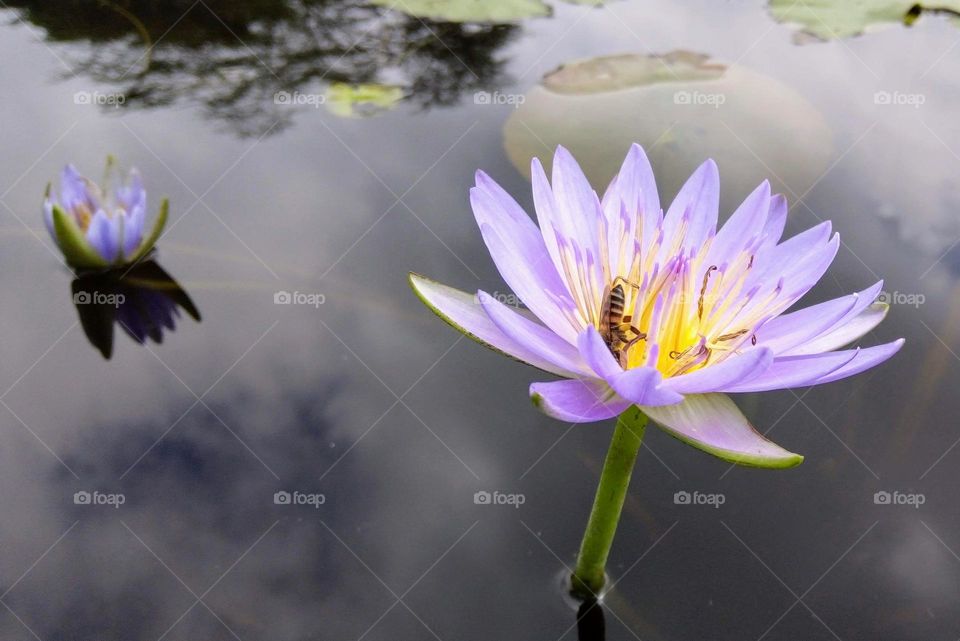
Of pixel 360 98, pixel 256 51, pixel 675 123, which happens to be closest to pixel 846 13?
pixel 675 123

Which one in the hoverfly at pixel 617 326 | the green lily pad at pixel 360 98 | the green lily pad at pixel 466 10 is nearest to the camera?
the hoverfly at pixel 617 326

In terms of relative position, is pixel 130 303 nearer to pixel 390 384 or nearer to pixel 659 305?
pixel 390 384

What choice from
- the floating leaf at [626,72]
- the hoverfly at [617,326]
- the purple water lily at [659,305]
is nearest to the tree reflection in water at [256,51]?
the floating leaf at [626,72]

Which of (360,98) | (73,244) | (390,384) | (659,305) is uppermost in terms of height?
(659,305)

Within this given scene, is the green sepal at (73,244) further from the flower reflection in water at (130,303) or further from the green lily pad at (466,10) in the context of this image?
the green lily pad at (466,10)

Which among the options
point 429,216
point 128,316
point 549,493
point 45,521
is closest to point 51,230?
point 128,316

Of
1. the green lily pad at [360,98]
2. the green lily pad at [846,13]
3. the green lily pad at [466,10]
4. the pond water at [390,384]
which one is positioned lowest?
the pond water at [390,384]

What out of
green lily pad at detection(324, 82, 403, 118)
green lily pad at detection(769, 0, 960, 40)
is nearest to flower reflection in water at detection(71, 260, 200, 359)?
green lily pad at detection(324, 82, 403, 118)
